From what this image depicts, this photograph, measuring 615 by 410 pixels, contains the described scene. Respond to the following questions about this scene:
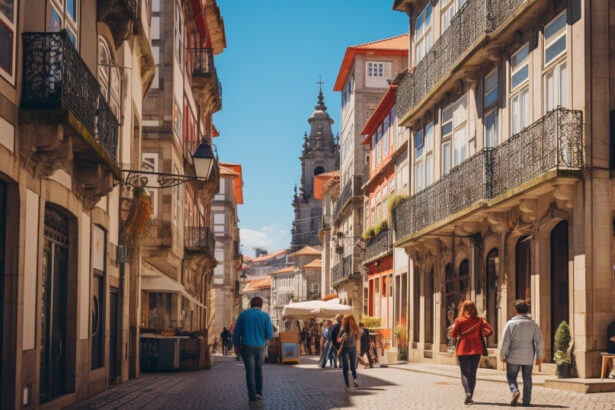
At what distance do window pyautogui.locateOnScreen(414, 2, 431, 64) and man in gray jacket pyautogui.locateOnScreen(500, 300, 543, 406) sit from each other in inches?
682

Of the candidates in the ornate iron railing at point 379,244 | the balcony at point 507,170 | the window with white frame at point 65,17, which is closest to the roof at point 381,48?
the ornate iron railing at point 379,244

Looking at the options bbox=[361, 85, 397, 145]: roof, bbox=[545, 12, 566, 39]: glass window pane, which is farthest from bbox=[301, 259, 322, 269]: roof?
bbox=[545, 12, 566, 39]: glass window pane

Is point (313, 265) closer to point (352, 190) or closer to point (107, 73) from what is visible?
point (352, 190)

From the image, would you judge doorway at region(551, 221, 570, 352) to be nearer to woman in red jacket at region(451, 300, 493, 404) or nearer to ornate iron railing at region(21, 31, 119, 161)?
woman in red jacket at region(451, 300, 493, 404)

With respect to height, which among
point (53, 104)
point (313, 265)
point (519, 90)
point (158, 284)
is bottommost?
point (158, 284)

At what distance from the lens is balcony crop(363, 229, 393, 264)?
37.5 m

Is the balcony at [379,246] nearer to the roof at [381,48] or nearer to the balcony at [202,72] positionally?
the balcony at [202,72]

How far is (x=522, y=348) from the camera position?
1254 centimetres

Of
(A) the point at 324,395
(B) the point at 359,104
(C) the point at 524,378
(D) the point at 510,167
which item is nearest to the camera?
(C) the point at 524,378

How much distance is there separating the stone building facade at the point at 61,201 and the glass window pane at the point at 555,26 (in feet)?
26.4

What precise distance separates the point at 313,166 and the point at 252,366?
134 meters

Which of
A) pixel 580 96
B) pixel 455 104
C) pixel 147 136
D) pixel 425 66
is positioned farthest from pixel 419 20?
pixel 580 96

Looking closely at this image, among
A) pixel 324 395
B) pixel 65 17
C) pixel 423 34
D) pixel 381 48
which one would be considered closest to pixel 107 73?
pixel 65 17

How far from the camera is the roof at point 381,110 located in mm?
36597
